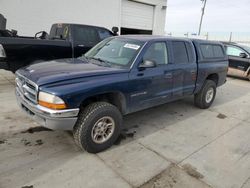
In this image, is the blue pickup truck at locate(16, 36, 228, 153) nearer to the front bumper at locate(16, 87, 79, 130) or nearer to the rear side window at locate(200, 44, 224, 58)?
the front bumper at locate(16, 87, 79, 130)

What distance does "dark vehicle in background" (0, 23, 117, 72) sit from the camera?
220 inches

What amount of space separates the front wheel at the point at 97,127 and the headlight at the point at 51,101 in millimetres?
434

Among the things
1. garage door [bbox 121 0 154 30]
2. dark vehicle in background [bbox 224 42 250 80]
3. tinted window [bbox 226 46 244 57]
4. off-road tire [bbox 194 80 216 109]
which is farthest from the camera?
garage door [bbox 121 0 154 30]

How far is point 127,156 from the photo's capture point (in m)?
3.34

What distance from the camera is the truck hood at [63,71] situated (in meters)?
3.00

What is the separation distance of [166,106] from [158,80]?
1.85 meters

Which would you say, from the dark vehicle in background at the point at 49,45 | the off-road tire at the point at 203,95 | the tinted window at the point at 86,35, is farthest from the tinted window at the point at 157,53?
the tinted window at the point at 86,35

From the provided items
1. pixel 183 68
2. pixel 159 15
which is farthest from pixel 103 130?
pixel 159 15

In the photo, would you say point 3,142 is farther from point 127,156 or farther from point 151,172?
point 151,172

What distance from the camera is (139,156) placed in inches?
132

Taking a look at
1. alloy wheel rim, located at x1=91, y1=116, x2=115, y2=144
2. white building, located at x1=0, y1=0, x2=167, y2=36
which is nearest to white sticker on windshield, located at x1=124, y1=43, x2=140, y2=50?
alloy wheel rim, located at x1=91, y1=116, x2=115, y2=144

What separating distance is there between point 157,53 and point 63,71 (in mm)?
1830

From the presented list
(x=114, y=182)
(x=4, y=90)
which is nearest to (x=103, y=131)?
(x=114, y=182)

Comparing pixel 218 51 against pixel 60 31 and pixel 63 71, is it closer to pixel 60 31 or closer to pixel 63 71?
pixel 63 71
